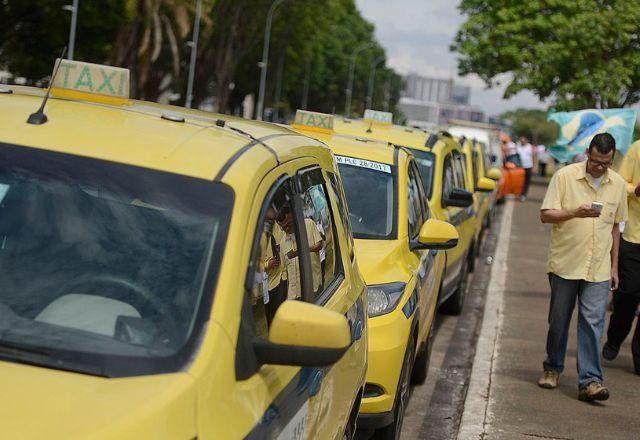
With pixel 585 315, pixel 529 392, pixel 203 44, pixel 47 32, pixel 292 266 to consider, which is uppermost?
pixel 203 44

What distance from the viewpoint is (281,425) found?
3.60 meters

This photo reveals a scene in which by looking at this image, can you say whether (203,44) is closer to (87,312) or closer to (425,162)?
(425,162)

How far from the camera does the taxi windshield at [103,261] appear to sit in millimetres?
3225

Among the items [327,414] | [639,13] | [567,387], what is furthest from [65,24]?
[327,414]

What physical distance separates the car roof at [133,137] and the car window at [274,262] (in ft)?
0.52

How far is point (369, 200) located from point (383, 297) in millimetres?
1463

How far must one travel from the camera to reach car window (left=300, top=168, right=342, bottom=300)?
14.9 ft

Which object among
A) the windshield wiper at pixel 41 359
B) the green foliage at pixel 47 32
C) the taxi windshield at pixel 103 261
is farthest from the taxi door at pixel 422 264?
the green foliage at pixel 47 32

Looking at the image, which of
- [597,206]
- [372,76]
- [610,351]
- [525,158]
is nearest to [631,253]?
[610,351]

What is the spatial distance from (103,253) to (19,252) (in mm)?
231

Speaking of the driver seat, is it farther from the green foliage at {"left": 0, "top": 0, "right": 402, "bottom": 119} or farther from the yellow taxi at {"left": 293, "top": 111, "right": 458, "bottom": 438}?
the green foliage at {"left": 0, "top": 0, "right": 402, "bottom": 119}

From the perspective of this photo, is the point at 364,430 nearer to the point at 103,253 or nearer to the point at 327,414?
the point at 327,414

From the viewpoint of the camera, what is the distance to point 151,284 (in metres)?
3.46

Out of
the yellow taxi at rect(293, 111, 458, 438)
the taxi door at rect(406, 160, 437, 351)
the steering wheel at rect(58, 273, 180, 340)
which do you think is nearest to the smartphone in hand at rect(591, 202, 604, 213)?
the yellow taxi at rect(293, 111, 458, 438)
